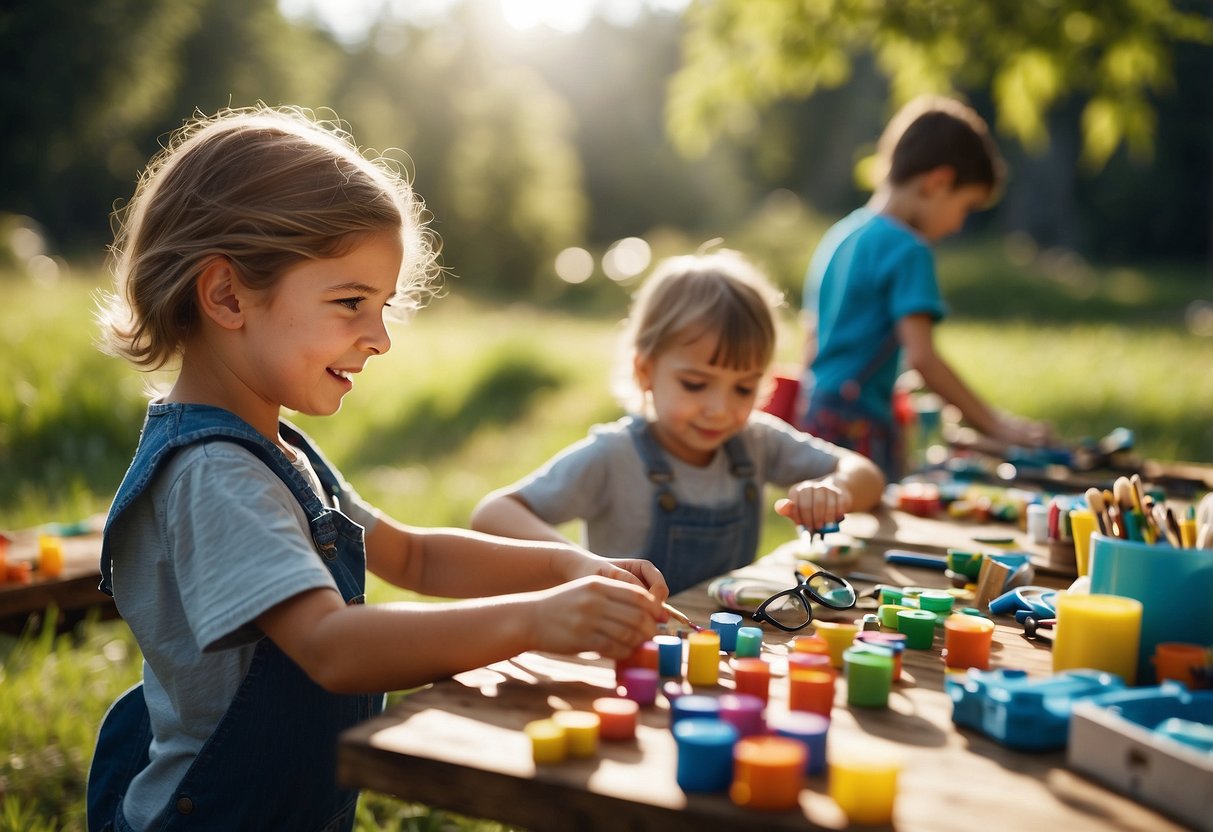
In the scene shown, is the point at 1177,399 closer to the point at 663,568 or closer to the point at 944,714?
the point at 663,568

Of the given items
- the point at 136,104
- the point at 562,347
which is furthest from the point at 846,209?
the point at 562,347

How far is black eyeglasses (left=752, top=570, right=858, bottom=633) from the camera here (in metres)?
1.71

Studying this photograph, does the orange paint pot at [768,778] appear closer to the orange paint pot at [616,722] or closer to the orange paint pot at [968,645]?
the orange paint pot at [616,722]

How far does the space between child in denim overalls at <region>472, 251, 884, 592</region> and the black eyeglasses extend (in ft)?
2.27

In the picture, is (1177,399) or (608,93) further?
(608,93)

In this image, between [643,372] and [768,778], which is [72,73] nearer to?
[643,372]

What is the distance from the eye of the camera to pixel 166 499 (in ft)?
5.10

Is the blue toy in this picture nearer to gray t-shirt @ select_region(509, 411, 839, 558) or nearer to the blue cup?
the blue cup

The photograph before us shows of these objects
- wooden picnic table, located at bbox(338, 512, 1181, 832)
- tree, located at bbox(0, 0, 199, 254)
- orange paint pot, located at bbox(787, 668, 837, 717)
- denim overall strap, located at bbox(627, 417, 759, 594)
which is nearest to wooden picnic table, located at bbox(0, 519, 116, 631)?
denim overall strap, located at bbox(627, 417, 759, 594)

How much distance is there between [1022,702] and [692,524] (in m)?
1.50

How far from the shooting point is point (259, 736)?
1.63 meters

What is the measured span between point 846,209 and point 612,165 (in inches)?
381

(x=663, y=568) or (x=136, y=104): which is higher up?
(x=136, y=104)

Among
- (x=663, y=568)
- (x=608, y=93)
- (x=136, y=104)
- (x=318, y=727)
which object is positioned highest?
(x=608, y=93)
